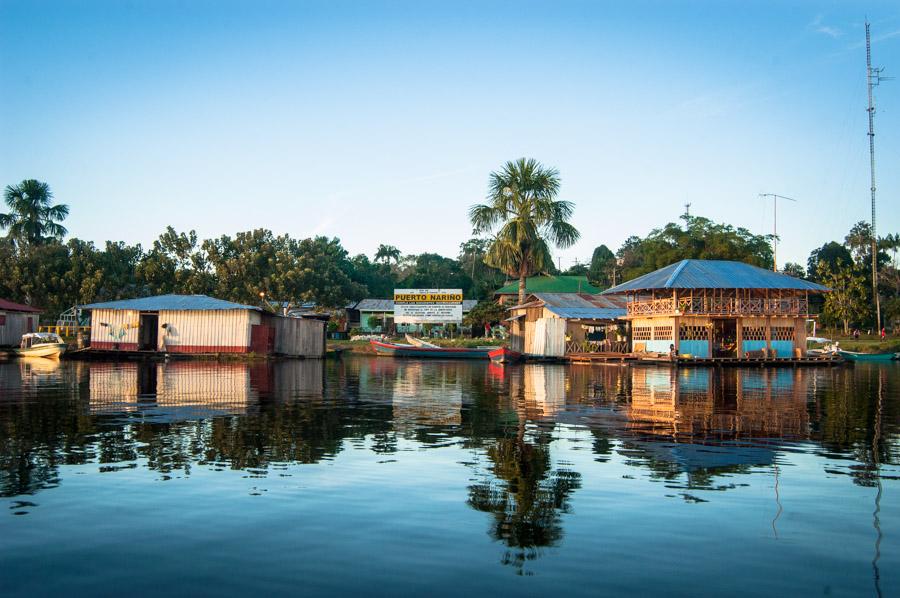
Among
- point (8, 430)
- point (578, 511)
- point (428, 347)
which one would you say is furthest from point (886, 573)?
point (428, 347)

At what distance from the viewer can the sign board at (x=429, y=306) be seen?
60625mm

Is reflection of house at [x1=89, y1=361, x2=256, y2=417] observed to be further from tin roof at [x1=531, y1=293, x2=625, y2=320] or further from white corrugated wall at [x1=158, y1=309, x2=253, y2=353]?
tin roof at [x1=531, y1=293, x2=625, y2=320]

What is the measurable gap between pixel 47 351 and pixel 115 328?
4.82 metres

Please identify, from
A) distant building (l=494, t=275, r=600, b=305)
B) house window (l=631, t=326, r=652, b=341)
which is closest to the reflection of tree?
house window (l=631, t=326, r=652, b=341)

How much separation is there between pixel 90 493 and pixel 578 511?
18.7 feet

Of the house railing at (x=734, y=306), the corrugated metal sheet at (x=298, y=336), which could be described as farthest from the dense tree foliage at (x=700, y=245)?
the corrugated metal sheet at (x=298, y=336)

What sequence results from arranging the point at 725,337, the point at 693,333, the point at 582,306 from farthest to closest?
the point at 582,306 < the point at 725,337 < the point at 693,333

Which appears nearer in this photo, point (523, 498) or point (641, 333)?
point (523, 498)

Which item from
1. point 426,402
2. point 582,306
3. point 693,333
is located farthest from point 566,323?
point 426,402

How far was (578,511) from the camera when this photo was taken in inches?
315

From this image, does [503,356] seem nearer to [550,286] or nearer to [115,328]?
[115,328]

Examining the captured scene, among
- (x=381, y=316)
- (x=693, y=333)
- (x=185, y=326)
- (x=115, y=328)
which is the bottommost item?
(x=693, y=333)

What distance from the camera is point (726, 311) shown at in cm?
4547

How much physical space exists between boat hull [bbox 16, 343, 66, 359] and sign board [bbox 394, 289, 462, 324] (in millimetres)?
26052
